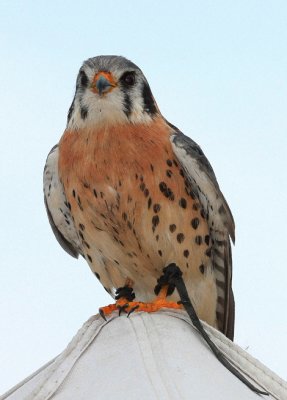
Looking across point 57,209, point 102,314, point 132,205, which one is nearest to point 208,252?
point 132,205

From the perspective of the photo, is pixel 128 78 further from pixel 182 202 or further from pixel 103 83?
pixel 182 202

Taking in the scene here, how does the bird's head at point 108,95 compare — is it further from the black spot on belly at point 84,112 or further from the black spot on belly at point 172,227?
the black spot on belly at point 172,227

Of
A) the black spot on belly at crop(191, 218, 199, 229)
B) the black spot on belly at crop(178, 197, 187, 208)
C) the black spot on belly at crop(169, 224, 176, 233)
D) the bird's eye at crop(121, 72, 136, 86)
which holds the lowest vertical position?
the black spot on belly at crop(191, 218, 199, 229)

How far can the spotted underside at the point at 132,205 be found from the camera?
411 cm

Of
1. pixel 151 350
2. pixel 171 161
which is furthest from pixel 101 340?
pixel 171 161

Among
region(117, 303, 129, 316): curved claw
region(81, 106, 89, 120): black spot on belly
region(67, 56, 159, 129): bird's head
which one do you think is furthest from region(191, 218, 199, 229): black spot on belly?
region(117, 303, 129, 316): curved claw

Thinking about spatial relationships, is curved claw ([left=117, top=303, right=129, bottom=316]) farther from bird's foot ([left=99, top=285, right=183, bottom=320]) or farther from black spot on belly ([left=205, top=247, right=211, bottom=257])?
black spot on belly ([left=205, top=247, right=211, bottom=257])

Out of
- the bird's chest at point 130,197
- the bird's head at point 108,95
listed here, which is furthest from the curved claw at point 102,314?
the bird's head at point 108,95

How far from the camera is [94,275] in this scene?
176 inches

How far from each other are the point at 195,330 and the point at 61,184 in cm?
184

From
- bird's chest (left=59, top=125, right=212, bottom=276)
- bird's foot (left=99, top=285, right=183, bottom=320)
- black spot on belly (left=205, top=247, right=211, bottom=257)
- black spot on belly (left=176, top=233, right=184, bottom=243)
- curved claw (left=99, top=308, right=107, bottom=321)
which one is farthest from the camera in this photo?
black spot on belly (left=205, top=247, right=211, bottom=257)

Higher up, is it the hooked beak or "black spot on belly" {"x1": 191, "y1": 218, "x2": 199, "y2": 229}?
the hooked beak

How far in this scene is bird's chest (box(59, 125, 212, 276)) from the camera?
4105mm

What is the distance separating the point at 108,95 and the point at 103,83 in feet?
0.23
